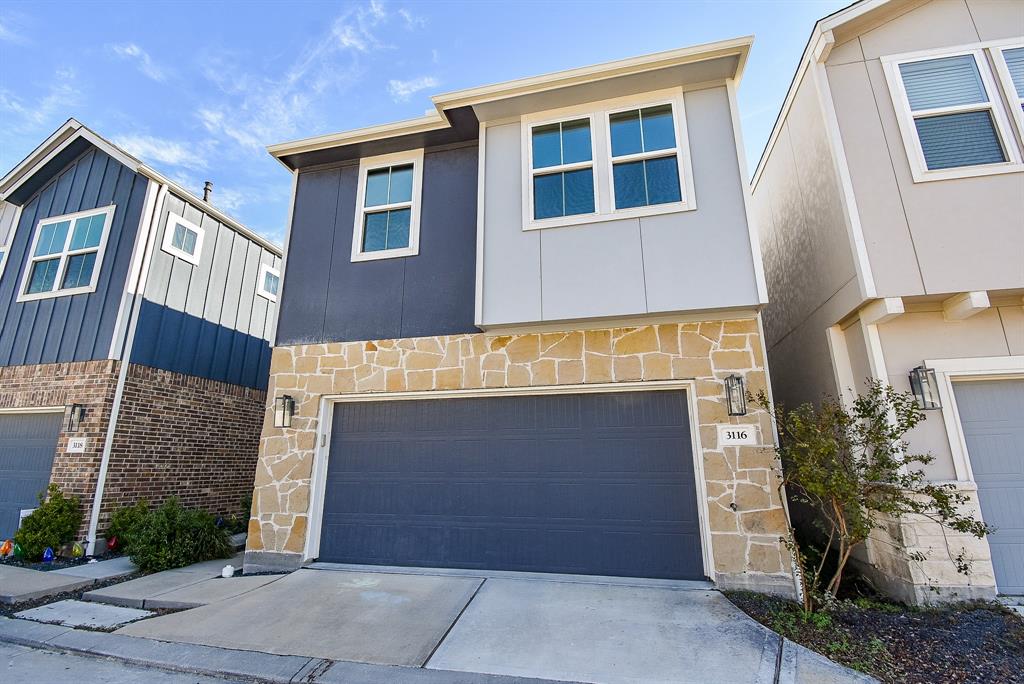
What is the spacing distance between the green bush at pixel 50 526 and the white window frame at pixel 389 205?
526 centimetres

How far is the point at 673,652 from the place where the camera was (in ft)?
11.2

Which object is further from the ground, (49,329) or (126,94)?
(126,94)

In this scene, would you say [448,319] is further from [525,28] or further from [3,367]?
[3,367]

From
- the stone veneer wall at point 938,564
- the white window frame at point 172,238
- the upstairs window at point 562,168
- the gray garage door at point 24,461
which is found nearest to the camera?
the stone veneer wall at point 938,564

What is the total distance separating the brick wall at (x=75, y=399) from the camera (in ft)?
21.9

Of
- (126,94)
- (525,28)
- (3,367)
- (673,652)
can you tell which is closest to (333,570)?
(673,652)

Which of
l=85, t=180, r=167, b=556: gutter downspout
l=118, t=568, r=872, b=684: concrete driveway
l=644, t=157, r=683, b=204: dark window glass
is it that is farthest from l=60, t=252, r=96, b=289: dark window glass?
l=644, t=157, r=683, b=204: dark window glass

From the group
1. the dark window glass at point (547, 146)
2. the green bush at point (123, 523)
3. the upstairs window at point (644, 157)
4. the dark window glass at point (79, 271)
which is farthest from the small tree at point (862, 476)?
the dark window glass at point (79, 271)

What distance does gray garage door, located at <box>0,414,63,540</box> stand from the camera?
7219 mm

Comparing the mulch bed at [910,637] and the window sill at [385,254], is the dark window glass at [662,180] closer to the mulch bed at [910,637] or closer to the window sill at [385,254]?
the window sill at [385,254]

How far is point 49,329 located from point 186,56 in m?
5.37

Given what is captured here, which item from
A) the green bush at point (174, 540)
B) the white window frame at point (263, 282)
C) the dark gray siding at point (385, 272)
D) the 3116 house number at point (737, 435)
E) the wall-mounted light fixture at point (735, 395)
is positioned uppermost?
the white window frame at point (263, 282)

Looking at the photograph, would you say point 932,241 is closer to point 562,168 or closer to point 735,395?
point 735,395

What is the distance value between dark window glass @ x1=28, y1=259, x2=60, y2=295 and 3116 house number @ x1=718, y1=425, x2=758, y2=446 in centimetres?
1077
